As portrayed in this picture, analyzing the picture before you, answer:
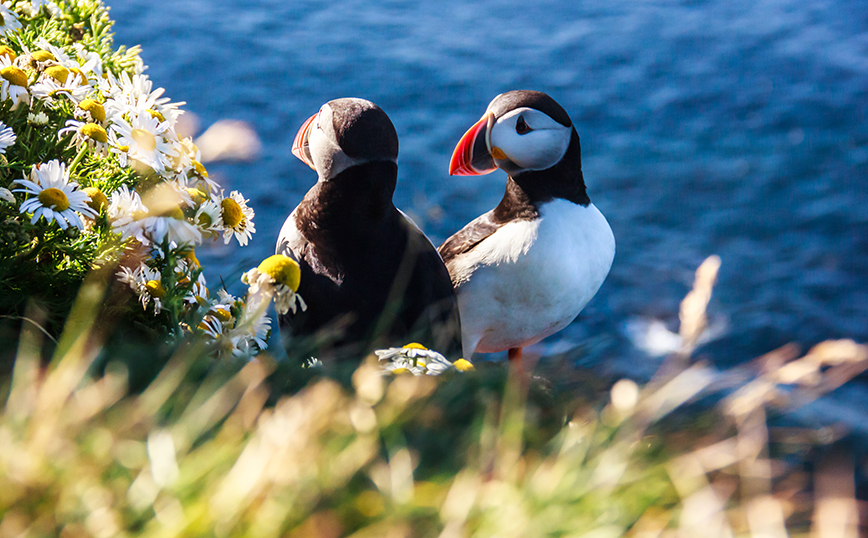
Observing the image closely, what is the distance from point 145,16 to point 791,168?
6322mm

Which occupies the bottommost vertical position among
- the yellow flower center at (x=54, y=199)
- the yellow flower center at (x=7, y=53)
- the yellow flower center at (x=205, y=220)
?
the yellow flower center at (x=205, y=220)

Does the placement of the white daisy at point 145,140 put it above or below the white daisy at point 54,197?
above

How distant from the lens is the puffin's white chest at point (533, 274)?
271 cm

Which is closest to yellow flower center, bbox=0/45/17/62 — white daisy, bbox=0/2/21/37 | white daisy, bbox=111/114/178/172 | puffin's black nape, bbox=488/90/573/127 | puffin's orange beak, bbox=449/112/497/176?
white daisy, bbox=0/2/21/37

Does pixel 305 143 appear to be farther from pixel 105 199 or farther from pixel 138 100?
pixel 105 199

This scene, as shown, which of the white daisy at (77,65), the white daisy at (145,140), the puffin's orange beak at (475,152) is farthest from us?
the puffin's orange beak at (475,152)

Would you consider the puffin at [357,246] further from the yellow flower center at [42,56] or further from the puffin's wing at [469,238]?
the yellow flower center at [42,56]

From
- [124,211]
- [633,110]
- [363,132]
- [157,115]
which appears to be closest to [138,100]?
[157,115]

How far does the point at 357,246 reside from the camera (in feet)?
7.13

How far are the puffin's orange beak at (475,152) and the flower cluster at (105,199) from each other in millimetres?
1080

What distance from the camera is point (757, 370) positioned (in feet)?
3.80

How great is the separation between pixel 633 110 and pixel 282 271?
526cm

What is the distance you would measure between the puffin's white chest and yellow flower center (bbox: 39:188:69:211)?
1.55 m

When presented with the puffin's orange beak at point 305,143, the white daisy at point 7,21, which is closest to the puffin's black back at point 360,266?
the puffin's orange beak at point 305,143
